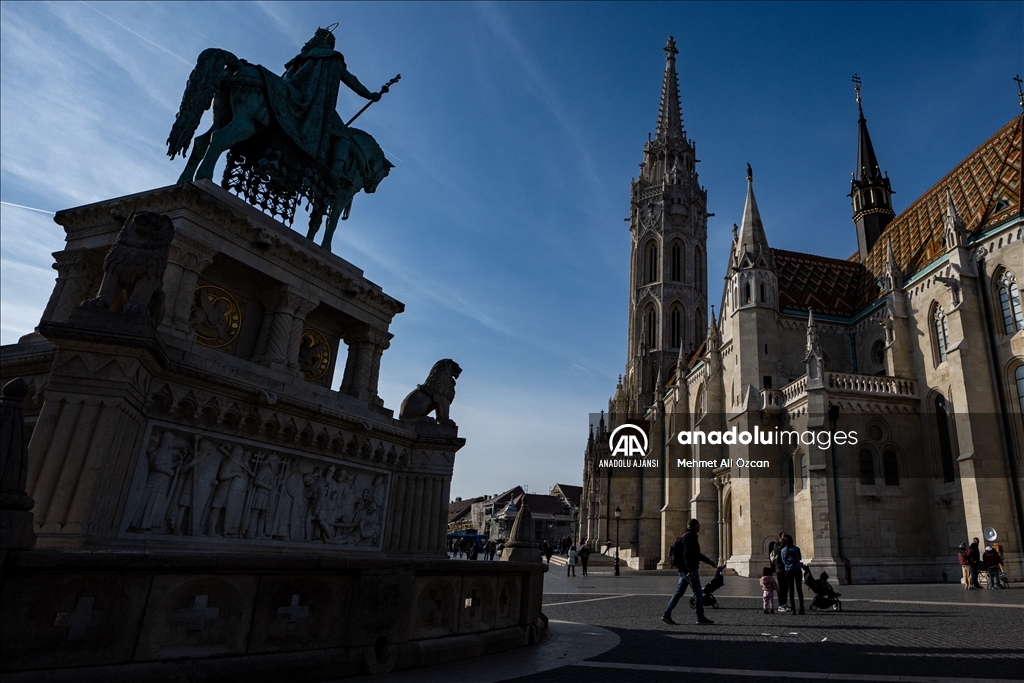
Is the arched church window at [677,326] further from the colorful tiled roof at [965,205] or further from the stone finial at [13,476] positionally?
the stone finial at [13,476]

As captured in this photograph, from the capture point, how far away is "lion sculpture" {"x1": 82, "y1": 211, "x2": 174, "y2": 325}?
636 centimetres

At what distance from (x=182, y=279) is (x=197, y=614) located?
5.37m

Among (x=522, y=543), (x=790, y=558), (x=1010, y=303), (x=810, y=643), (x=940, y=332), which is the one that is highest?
(x=1010, y=303)

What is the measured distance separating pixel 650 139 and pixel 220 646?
71.2 meters

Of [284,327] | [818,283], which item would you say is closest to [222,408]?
[284,327]

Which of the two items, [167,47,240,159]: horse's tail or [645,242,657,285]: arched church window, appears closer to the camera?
[167,47,240,159]: horse's tail

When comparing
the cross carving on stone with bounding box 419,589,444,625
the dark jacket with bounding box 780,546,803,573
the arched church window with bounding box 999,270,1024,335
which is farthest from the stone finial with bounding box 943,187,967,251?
the cross carving on stone with bounding box 419,589,444,625

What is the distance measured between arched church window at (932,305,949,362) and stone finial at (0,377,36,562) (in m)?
29.3

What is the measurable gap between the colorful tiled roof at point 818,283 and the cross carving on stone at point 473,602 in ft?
99.3

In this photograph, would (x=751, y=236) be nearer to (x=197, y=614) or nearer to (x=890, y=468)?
(x=890, y=468)

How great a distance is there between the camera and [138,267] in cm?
644

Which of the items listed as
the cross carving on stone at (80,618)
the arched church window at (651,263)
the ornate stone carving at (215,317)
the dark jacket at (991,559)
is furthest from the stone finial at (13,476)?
the arched church window at (651,263)

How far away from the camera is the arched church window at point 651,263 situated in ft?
199

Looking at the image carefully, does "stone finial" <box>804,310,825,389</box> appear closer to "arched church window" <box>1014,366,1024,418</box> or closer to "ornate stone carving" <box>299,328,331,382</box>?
"arched church window" <box>1014,366,1024,418</box>
